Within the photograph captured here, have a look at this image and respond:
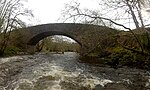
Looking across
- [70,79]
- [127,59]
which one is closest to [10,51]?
[127,59]

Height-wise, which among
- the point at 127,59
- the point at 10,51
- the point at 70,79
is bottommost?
the point at 70,79

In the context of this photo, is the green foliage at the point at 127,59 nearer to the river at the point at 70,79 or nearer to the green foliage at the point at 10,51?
the river at the point at 70,79

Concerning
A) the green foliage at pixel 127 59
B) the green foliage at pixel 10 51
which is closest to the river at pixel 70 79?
the green foliage at pixel 127 59

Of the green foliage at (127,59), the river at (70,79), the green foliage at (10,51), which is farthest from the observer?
the green foliage at (10,51)

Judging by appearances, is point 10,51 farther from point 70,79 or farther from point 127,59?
point 70,79

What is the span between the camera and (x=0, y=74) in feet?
39.8

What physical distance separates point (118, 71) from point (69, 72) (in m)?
2.78

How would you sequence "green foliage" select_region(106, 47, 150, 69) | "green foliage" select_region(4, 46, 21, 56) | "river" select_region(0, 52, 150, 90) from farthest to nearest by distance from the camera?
"green foliage" select_region(4, 46, 21, 56), "green foliage" select_region(106, 47, 150, 69), "river" select_region(0, 52, 150, 90)

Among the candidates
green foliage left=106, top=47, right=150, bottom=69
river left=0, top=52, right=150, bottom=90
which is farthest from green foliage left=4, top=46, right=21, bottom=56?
river left=0, top=52, right=150, bottom=90

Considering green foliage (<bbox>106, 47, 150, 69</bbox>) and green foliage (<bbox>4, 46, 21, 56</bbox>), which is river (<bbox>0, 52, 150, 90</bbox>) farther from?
green foliage (<bbox>4, 46, 21, 56</bbox>)

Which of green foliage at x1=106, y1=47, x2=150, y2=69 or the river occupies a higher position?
green foliage at x1=106, y1=47, x2=150, y2=69

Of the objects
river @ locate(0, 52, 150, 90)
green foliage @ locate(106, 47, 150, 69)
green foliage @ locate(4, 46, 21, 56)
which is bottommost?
river @ locate(0, 52, 150, 90)

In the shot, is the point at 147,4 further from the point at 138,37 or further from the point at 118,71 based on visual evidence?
the point at 118,71

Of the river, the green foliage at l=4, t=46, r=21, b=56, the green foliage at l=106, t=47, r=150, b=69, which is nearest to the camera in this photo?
the river
